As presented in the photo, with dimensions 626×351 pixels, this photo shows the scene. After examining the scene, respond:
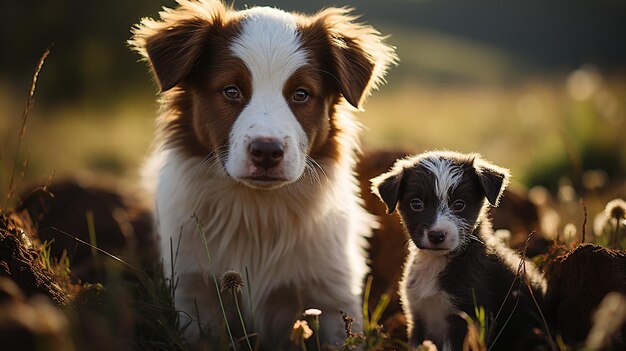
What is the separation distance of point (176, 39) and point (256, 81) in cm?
61

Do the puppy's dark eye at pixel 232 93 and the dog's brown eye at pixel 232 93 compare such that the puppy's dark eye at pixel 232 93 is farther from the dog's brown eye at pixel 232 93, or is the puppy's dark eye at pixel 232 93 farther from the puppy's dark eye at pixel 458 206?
the puppy's dark eye at pixel 458 206

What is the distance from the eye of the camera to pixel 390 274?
5.75m

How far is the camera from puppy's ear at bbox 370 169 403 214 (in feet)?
11.7

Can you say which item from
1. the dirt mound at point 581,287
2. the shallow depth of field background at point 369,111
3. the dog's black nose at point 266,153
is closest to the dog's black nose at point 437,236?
the dirt mound at point 581,287

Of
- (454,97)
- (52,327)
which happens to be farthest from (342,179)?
(454,97)

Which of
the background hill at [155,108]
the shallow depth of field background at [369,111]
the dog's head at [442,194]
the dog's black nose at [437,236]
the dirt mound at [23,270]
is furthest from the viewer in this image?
the background hill at [155,108]

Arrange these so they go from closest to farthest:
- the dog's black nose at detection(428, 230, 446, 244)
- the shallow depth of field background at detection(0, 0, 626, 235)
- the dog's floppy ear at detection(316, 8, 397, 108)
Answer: the dog's black nose at detection(428, 230, 446, 244)
the dog's floppy ear at detection(316, 8, 397, 108)
the shallow depth of field background at detection(0, 0, 626, 235)

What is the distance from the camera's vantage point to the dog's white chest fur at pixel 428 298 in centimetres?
353

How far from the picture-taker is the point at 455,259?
3578 millimetres

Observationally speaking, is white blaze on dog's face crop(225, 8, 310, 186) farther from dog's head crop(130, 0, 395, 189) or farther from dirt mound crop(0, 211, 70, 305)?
dirt mound crop(0, 211, 70, 305)

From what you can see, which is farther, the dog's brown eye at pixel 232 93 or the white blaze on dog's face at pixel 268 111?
the dog's brown eye at pixel 232 93

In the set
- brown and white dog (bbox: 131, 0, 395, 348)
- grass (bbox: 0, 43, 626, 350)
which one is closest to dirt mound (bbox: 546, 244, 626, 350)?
grass (bbox: 0, 43, 626, 350)

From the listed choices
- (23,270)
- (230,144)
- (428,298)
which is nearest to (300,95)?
(230,144)

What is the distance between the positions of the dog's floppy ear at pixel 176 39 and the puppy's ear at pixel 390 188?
1271 mm
